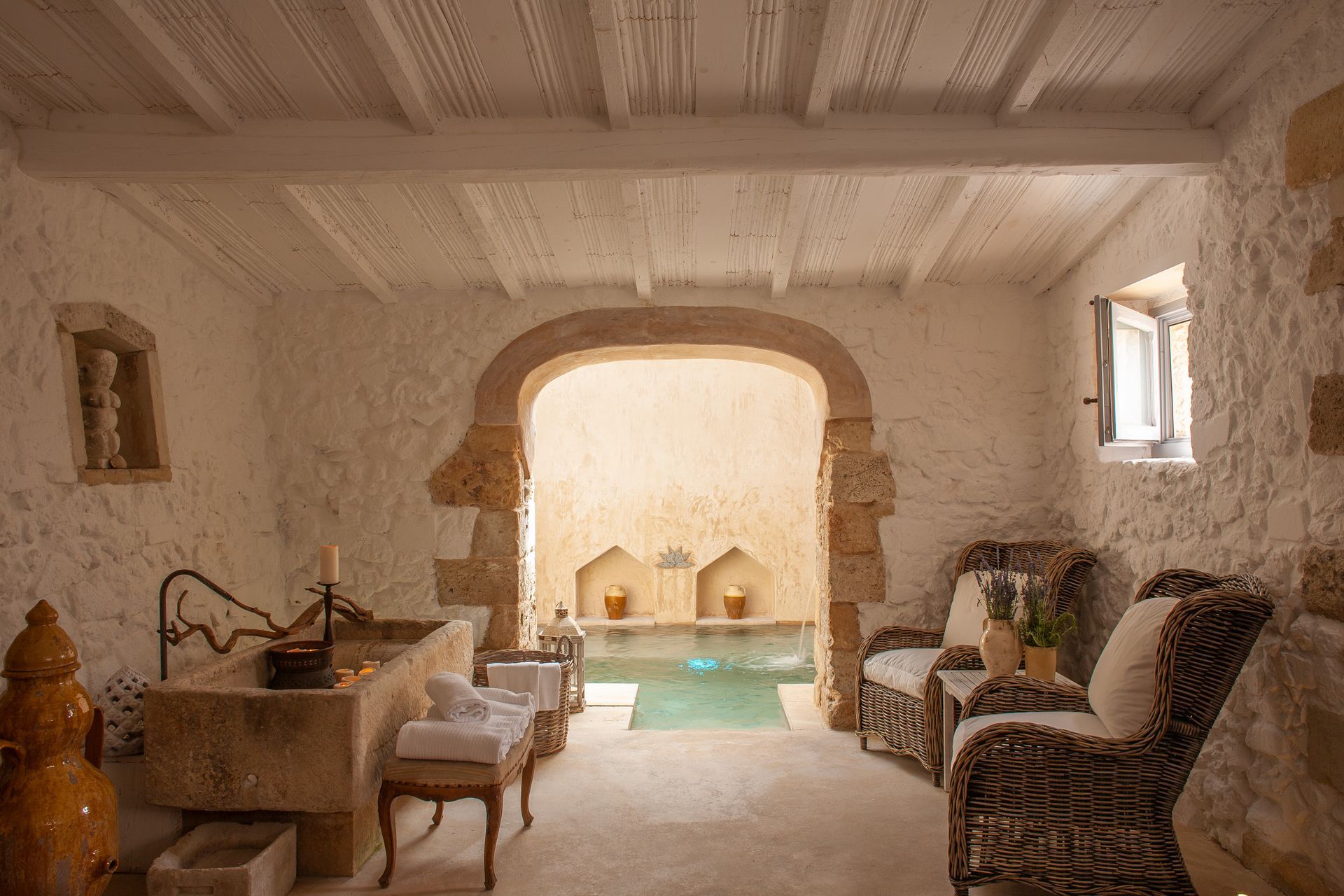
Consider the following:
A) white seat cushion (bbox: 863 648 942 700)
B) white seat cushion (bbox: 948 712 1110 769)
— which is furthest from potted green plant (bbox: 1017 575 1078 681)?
white seat cushion (bbox: 863 648 942 700)

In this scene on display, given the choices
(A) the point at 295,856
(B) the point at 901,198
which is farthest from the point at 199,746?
(B) the point at 901,198

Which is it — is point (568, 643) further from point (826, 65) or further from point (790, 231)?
point (826, 65)

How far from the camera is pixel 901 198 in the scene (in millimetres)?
3463

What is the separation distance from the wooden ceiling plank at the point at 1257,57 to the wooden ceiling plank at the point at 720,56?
1.42m

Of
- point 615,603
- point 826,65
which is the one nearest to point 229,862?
point 826,65

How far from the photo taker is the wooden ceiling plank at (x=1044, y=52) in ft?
7.49

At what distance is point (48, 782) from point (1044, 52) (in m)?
3.13

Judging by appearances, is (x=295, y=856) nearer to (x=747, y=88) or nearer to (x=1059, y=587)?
(x=747, y=88)

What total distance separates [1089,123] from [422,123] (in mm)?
2089

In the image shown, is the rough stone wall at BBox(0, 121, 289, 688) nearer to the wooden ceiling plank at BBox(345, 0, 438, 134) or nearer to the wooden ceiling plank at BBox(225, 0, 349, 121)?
the wooden ceiling plank at BBox(225, 0, 349, 121)

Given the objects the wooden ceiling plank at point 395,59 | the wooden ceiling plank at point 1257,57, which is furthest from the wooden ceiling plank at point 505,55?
the wooden ceiling plank at point 1257,57

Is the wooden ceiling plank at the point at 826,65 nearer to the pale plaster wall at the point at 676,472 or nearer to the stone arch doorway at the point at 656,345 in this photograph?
the stone arch doorway at the point at 656,345

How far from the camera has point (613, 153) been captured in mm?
2746

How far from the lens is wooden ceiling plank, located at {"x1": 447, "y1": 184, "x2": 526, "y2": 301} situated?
3.32 meters
